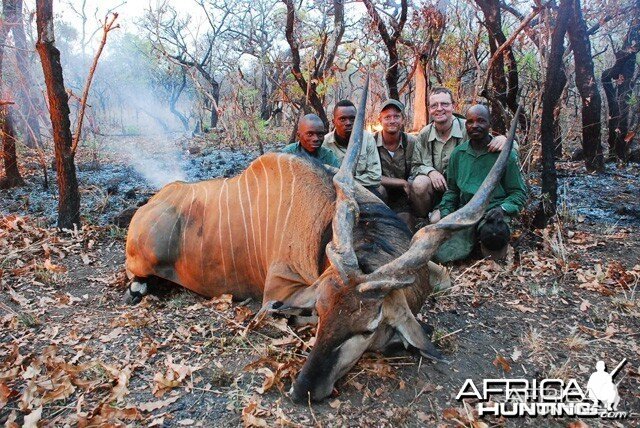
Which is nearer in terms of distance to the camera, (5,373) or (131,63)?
(5,373)

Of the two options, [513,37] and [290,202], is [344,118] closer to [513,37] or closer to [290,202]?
[290,202]

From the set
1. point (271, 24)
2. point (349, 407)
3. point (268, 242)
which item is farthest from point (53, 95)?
point (271, 24)

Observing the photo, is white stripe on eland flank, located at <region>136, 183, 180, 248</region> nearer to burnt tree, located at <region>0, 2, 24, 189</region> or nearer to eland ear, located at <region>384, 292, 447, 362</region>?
eland ear, located at <region>384, 292, 447, 362</region>

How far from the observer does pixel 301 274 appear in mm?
3010

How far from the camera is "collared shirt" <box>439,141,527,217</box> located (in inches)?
163

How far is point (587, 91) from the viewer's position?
21.7ft

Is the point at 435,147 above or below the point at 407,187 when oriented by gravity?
above

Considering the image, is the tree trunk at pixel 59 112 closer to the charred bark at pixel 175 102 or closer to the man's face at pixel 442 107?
the man's face at pixel 442 107

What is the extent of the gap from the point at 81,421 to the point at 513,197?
11.1ft

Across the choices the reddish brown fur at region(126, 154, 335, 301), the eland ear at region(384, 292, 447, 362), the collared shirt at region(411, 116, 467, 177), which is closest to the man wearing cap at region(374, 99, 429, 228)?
the collared shirt at region(411, 116, 467, 177)

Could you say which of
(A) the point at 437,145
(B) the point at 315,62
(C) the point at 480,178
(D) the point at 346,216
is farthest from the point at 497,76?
(D) the point at 346,216

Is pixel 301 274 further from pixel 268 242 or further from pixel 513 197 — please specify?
Answer: pixel 513 197

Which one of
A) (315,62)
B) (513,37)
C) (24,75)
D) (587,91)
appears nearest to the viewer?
(513,37)

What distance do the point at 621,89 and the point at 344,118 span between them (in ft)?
21.5
